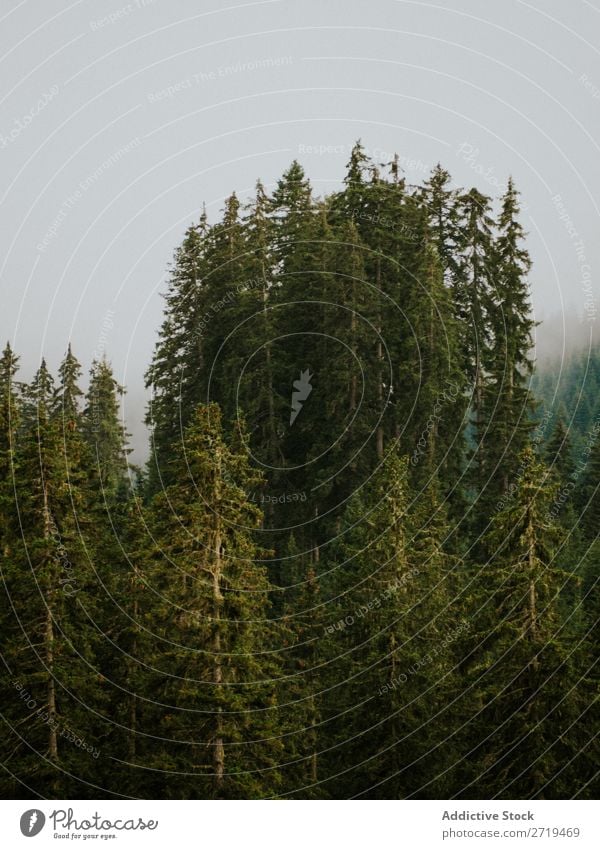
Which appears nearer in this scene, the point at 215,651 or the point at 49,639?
the point at 215,651

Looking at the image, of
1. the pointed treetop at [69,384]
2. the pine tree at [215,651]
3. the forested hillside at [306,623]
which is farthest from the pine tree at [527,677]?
the pointed treetop at [69,384]

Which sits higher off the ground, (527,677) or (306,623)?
(306,623)

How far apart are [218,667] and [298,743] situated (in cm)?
598

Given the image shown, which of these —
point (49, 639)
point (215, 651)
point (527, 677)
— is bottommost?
point (527, 677)
